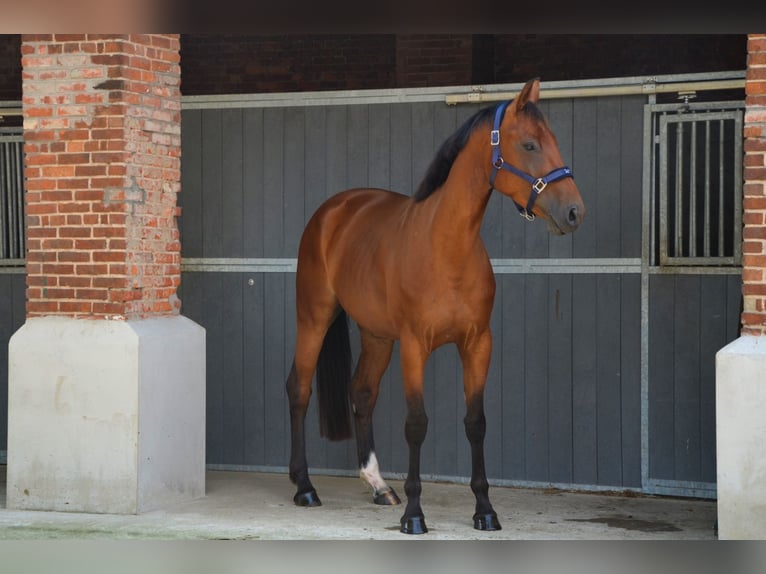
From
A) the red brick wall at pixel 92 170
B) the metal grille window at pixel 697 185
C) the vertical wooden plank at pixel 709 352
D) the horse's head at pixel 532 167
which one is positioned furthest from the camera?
the vertical wooden plank at pixel 709 352

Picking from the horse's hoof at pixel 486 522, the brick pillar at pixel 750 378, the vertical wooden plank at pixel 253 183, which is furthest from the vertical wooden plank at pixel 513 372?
the brick pillar at pixel 750 378

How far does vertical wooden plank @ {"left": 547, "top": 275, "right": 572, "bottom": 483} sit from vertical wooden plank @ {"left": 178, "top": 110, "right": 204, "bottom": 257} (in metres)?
2.58

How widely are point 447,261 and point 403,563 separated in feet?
14.2

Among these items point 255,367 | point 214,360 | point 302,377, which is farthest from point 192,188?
point 302,377

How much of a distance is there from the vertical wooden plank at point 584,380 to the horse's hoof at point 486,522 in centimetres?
126

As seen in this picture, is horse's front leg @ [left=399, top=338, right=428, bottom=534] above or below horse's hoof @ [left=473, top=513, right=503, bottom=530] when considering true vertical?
above

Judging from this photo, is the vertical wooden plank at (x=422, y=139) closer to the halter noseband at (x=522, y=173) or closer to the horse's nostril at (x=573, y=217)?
the halter noseband at (x=522, y=173)

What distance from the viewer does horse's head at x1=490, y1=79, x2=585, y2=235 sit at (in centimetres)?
465

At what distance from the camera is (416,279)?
520cm

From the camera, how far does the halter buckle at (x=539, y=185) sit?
15.5 ft

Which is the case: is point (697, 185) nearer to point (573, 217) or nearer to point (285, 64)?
point (573, 217)

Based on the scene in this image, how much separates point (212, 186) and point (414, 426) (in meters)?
2.82

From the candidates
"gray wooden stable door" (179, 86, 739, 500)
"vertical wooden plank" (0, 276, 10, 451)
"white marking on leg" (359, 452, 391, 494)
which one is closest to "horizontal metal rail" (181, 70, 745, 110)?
"gray wooden stable door" (179, 86, 739, 500)

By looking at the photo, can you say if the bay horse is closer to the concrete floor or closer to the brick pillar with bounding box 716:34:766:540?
the concrete floor
